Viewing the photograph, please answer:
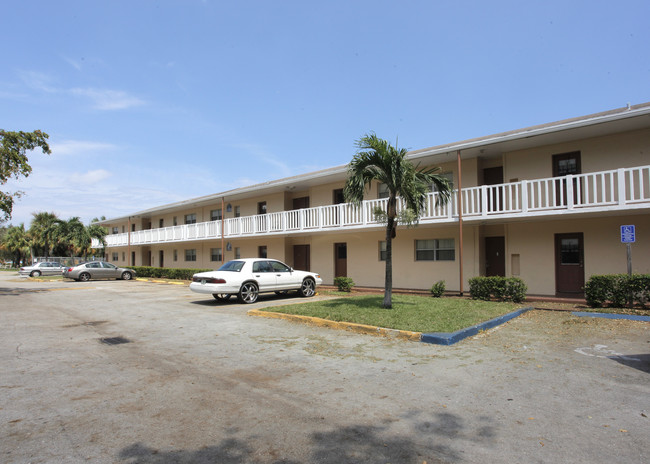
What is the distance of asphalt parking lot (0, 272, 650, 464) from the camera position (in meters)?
3.46

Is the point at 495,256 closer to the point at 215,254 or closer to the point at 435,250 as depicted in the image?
the point at 435,250

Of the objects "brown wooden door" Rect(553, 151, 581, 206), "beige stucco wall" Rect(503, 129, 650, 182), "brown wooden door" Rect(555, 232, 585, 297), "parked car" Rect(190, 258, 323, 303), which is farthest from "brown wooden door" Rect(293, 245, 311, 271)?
"brown wooden door" Rect(553, 151, 581, 206)

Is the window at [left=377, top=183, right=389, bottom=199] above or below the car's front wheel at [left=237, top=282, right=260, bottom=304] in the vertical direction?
above

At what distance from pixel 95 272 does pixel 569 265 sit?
29.1m

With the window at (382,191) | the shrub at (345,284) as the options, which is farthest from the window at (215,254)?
the window at (382,191)

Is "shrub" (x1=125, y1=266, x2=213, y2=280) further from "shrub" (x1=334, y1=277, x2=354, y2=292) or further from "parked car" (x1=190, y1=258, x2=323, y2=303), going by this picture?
"parked car" (x1=190, y1=258, x2=323, y2=303)

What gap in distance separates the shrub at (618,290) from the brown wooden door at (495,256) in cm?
450

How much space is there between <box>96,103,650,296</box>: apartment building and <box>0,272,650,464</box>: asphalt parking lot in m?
5.57

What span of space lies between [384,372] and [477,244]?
38.2 ft

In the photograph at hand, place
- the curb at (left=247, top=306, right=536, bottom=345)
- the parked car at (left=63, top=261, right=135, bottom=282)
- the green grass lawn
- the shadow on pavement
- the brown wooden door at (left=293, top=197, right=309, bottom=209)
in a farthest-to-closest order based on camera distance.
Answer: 1. the parked car at (left=63, top=261, right=135, bottom=282)
2. the brown wooden door at (left=293, top=197, right=309, bottom=209)
3. the green grass lawn
4. the curb at (left=247, top=306, right=536, bottom=345)
5. the shadow on pavement

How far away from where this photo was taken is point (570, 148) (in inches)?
567

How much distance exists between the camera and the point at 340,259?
71.3 feet

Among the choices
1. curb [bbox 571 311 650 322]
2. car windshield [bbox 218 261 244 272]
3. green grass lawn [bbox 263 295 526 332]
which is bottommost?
curb [bbox 571 311 650 322]

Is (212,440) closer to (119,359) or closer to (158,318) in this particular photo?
(119,359)
